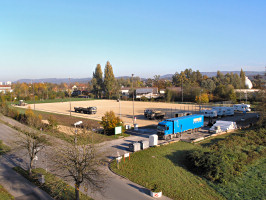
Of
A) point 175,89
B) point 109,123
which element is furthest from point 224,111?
point 175,89

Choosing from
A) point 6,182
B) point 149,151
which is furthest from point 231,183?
point 6,182

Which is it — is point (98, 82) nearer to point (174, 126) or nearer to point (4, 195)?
point (174, 126)

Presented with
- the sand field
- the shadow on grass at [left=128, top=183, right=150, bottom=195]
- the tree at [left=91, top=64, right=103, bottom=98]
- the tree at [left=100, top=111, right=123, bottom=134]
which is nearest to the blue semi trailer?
the tree at [left=100, top=111, right=123, bottom=134]

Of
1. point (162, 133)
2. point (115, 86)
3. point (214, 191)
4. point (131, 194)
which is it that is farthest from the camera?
point (115, 86)

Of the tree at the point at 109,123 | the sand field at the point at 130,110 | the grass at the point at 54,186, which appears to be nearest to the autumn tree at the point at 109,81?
the sand field at the point at 130,110

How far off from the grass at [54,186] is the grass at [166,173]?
12.7ft

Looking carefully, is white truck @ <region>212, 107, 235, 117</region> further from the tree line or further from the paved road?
the paved road

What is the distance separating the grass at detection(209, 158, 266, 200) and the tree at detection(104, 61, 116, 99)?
8268 centimetres

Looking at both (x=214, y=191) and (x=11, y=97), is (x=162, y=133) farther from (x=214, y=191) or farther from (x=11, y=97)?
(x=11, y=97)

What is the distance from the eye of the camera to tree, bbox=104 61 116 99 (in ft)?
317

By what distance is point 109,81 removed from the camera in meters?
97.2

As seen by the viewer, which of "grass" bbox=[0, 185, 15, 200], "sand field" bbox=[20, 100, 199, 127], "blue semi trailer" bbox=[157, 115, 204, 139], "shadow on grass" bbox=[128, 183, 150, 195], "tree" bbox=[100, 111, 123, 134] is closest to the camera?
"grass" bbox=[0, 185, 15, 200]

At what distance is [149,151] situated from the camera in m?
18.8

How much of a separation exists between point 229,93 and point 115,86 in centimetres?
5071
